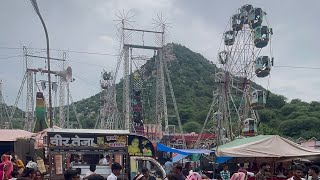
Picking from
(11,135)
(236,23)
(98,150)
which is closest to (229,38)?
(236,23)

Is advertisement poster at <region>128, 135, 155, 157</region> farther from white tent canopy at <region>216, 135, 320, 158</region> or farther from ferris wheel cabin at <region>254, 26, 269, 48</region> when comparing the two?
ferris wheel cabin at <region>254, 26, 269, 48</region>

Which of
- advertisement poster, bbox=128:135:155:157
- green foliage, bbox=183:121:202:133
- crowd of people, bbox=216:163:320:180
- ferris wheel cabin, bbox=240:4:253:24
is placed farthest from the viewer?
green foliage, bbox=183:121:202:133

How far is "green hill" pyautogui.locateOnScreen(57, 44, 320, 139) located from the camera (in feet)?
185

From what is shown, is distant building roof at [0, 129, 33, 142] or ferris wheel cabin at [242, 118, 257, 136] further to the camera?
ferris wheel cabin at [242, 118, 257, 136]

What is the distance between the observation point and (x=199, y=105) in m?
70.2

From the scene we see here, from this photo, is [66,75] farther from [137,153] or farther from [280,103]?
[280,103]

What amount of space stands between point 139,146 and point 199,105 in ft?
187

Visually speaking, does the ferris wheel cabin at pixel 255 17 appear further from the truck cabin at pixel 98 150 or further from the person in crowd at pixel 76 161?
the person in crowd at pixel 76 161

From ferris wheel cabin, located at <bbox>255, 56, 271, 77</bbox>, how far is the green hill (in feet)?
55.0

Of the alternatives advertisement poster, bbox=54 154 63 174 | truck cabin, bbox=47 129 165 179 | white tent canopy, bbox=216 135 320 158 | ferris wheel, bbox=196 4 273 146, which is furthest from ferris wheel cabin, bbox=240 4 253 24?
advertisement poster, bbox=54 154 63 174

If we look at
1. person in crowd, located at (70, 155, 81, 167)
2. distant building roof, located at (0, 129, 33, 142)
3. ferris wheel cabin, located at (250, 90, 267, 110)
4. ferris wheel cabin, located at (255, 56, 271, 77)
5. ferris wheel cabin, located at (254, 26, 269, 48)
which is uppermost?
ferris wheel cabin, located at (254, 26, 269, 48)

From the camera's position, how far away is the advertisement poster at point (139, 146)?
1331 centimetres

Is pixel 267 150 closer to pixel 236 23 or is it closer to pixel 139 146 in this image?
pixel 139 146

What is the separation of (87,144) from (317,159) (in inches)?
283
